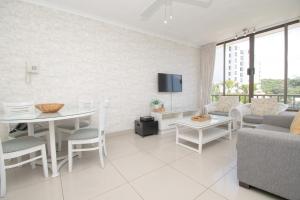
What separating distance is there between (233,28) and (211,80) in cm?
155

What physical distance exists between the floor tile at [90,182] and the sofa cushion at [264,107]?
10.6 ft

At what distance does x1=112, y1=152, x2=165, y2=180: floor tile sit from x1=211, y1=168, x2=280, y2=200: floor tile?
73 centimetres

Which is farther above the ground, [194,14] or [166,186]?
[194,14]

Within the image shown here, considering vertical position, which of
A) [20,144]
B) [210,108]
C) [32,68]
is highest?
[32,68]

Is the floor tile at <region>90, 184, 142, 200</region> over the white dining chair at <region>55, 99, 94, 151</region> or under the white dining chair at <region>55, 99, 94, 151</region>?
under

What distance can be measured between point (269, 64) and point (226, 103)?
4.79ft

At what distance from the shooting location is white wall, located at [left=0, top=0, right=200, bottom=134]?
2.15 meters

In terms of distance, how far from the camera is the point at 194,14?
2.79m

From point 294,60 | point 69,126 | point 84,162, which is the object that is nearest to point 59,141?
point 69,126

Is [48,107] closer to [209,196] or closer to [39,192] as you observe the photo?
[39,192]

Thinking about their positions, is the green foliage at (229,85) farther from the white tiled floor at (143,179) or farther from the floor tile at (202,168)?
the floor tile at (202,168)

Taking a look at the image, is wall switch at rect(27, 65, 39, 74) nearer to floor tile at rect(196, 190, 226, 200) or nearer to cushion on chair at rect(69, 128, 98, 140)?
cushion on chair at rect(69, 128, 98, 140)

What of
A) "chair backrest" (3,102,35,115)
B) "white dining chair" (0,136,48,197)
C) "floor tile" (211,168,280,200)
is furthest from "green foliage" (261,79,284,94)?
"chair backrest" (3,102,35,115)

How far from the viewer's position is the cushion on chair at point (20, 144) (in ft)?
4.54
